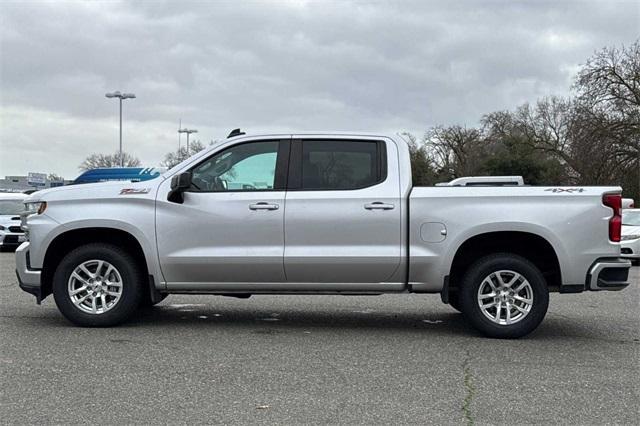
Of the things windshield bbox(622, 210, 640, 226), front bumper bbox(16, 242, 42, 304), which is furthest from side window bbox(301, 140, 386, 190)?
windshield bbox(622, 210, 640, 226)

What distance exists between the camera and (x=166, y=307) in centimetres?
852

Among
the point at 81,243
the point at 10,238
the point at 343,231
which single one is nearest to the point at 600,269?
the point at 343,231

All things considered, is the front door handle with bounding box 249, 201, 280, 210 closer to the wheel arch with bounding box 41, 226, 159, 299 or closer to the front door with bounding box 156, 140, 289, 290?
the front door with bounding box 156, 140, 289, 290

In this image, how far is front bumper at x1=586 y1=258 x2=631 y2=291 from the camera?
657 cm

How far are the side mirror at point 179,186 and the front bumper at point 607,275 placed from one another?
13.1ft

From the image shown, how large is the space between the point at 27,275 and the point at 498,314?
4711 mm

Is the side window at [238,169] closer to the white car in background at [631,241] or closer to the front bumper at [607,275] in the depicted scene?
the front bumper at [607,275]

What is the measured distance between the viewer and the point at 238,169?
701 cm

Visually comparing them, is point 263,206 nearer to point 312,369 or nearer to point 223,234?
point 223,234

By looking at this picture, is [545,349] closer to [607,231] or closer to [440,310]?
[607,231]

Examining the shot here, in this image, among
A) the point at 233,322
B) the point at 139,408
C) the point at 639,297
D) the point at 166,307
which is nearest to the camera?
the point at 139,408

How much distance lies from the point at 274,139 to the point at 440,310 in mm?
3186

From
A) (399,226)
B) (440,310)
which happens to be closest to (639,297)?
(440,310)

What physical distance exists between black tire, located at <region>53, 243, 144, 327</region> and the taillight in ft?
15.2
